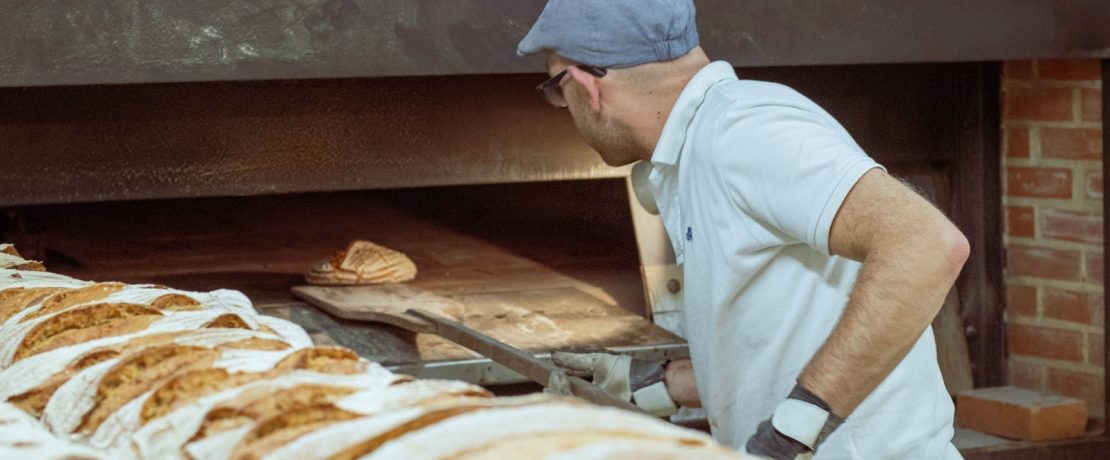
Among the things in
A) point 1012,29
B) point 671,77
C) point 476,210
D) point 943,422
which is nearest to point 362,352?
point 671,77

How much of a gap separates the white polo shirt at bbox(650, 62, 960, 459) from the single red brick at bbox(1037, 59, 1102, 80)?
1493mm

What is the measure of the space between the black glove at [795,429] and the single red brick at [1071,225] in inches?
77.0

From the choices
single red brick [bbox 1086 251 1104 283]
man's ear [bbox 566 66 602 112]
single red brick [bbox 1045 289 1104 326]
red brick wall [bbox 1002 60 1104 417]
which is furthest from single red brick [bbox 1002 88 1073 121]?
man's ear [bbox 566 66 602 112]

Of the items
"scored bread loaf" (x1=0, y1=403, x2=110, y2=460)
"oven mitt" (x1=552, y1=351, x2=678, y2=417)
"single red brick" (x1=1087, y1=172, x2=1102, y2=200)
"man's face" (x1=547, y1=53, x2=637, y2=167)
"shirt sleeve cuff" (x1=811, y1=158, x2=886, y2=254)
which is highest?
"man's face" (x1=547, y1=53, x2=637, y2=167)

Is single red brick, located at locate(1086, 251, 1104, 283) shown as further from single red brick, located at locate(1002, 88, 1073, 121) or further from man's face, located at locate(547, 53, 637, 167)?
man's face, located at locate(547, 53, 637, 167)

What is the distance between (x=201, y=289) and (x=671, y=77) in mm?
1769

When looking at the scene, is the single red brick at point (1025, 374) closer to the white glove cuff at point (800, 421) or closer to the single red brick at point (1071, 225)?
the single red brick at point (1071, 225)

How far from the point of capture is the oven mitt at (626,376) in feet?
8.32

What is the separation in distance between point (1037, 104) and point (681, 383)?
166cm

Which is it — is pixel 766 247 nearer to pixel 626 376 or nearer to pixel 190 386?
pixel 626 376

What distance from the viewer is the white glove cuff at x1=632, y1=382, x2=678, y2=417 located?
2539 millimetres

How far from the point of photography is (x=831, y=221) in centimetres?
205

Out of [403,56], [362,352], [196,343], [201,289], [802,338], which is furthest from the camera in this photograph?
[201,289]

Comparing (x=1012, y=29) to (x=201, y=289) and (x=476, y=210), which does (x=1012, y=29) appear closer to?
(x=201, y=289)
